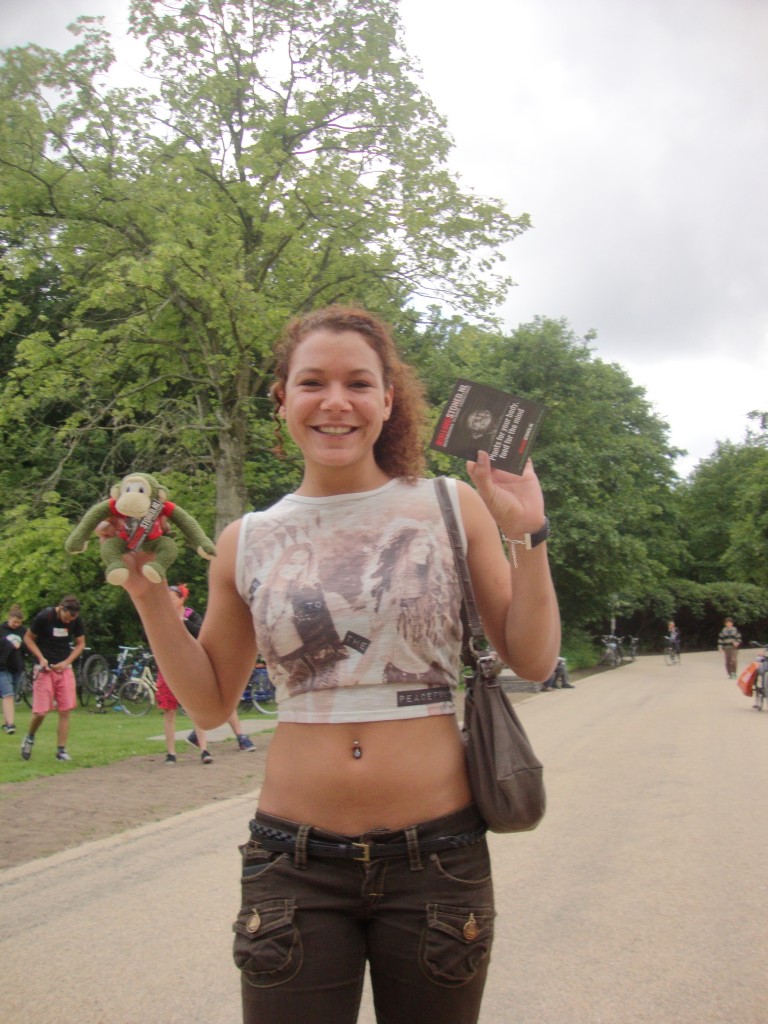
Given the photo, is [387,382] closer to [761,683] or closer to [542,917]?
[542,917]

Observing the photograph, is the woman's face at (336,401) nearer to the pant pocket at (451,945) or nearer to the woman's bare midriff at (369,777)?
the woman's bare midriff at (369,777)

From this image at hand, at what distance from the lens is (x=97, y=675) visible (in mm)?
19562

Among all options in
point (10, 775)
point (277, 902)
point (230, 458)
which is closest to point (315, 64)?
point (230, 458)

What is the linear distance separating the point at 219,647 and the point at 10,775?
8473 millimetres

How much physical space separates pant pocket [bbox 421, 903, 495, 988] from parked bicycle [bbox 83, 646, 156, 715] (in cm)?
1769

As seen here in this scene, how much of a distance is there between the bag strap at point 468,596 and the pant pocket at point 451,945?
469 millimetres

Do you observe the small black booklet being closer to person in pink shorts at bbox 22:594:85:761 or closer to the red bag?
person in pink shorts at bbox 22:594:85:761

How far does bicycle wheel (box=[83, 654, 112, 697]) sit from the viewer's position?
19.5m

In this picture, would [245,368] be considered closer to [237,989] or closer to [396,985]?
[237,989]

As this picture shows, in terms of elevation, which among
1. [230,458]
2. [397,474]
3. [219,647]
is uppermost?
[230,458]

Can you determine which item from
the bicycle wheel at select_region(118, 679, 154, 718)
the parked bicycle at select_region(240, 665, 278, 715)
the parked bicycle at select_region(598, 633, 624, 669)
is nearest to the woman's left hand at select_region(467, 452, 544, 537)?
the parked bicycle at select_region(240, 665, 278, 715)

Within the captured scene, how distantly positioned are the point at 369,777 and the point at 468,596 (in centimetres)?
41

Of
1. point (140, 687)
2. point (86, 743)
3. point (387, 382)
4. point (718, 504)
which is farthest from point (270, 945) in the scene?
point (718, 504)

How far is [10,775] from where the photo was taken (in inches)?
386
